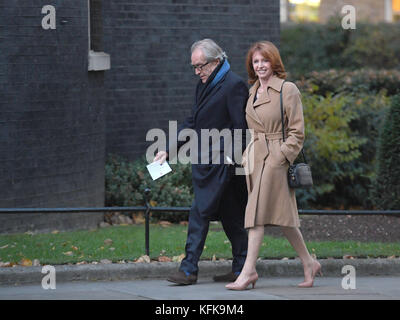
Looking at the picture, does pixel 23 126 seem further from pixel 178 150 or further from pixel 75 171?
pixel 178 150

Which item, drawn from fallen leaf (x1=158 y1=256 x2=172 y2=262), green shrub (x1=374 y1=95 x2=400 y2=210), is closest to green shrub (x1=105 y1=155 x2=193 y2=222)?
green shrub (x1=374 y1=95 x2=400 y2=210)

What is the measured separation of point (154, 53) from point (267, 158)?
6084 mm

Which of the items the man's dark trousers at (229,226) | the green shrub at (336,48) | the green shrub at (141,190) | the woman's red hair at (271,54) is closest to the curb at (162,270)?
the man's dark trousers at (229,226)

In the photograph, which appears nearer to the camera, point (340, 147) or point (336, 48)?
point (340, 147)

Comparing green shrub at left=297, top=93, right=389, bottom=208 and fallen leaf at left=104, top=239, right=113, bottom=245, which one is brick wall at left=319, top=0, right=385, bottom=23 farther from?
fallen leaf at left=104, top=239, right=113, bottom=245

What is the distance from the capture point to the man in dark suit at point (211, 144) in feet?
24.2

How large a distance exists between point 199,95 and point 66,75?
3.42 m

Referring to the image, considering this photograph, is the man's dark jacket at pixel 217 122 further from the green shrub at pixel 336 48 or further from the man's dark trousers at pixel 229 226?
the green shrub at pixel 336 48

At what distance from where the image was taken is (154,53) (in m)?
13.0

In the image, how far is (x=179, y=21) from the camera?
13.2 meters

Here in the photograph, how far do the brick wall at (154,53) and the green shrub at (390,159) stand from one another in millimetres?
3080

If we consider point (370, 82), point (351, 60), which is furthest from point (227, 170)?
point (351, 60)

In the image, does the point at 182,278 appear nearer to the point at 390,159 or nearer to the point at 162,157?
the point at 162,157

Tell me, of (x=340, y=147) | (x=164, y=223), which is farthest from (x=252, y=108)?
(x=340, y=147)
